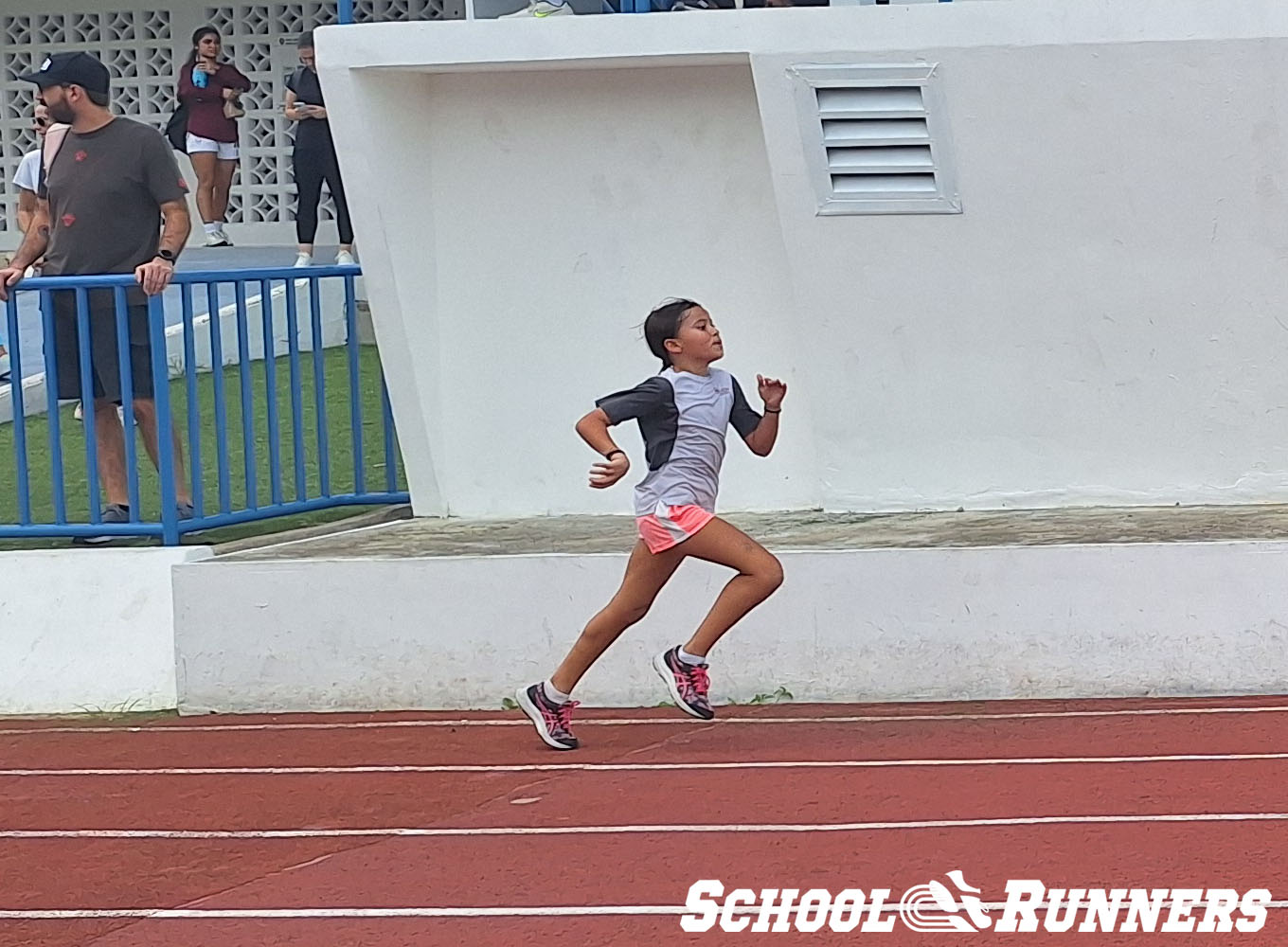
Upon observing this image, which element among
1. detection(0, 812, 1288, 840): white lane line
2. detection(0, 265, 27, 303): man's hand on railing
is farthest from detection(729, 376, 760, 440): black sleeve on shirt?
detection(0, 265, 27, 303): man's hand on railing

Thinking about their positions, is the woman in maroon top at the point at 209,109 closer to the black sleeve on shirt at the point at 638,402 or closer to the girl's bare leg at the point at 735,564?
the black sleeve on shirt at the point at 638,402

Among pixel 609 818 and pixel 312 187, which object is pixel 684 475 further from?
pixel 312 187

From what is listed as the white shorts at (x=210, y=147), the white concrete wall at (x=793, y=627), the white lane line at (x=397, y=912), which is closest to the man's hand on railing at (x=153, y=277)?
the white concrete wall at (x=793, y=627)

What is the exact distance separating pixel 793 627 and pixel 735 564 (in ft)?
3.89


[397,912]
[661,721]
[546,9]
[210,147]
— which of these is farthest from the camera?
[210,147]

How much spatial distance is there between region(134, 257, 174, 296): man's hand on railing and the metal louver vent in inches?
107

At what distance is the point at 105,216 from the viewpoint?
30.0 ft

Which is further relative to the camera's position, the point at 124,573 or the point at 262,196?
the point at 262,196

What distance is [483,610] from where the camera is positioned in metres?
8.60

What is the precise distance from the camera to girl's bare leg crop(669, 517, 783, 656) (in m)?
7.25

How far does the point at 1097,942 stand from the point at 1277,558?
3343mm

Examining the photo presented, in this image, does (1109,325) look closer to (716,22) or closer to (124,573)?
(716,22)

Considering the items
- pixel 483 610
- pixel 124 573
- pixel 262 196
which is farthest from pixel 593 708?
pixel 262 196

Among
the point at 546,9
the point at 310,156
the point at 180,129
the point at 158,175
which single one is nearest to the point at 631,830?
the point at 158,175
